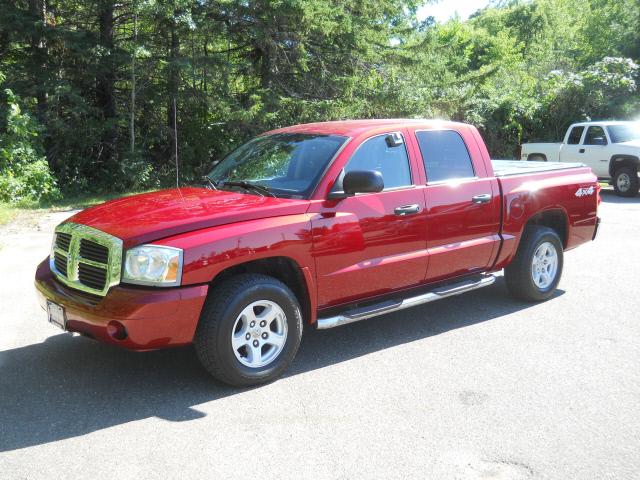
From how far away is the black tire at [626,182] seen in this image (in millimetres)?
16172

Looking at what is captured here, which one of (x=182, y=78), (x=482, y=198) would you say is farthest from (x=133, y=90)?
(x=482, y=198)

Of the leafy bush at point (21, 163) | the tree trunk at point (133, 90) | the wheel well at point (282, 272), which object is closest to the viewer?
the wheel well at point (282, 272)

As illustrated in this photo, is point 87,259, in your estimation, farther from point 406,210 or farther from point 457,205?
point 457,205

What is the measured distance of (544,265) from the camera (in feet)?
21.8

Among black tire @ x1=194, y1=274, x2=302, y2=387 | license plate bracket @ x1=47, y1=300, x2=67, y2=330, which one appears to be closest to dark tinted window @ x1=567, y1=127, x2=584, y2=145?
black tire @ x1=194, y1=274, x2=302, y2=387

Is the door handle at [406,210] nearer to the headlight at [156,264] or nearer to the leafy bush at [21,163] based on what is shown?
the headlight at [156,264]

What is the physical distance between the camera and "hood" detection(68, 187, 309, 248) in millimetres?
4242

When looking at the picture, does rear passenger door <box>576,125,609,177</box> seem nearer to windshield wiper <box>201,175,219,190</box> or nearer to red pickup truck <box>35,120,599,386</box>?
red pickup truck <box>35,120,599,386</box>

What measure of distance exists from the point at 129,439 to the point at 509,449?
2160mm

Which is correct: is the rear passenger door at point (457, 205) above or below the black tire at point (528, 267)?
above

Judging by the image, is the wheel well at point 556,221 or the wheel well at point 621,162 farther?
the wheel well at point 621,162

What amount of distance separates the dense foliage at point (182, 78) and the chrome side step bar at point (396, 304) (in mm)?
11610

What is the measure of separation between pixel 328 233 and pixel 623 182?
14.0 m

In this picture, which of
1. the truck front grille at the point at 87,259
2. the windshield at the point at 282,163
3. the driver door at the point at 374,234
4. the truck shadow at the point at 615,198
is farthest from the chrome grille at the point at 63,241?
the truck shadow at the point at 615,198
